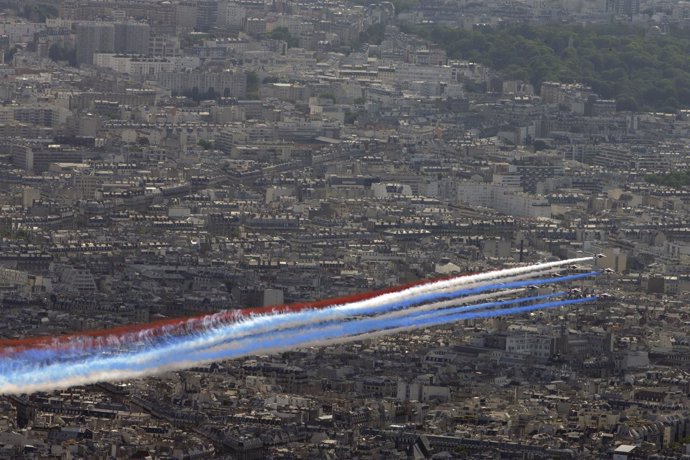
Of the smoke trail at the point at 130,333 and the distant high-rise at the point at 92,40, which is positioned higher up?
the smoke trail at the point at 130,333

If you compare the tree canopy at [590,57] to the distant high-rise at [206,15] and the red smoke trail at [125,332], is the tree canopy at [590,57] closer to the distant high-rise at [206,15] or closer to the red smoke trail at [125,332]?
the distant high-rise at [206,15]

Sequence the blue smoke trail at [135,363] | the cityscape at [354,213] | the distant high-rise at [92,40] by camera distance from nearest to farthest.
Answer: the blue smoke trail at [135,363]
the cityscape at [354,213]
the distant high-rise at [92,40]

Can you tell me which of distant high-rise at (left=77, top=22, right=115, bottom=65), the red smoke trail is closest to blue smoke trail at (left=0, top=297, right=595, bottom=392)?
the red smoke trail

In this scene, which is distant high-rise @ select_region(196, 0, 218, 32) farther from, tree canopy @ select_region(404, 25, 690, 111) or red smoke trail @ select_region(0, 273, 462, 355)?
red smoke trail @ select_region(0, 273, 462, 355)

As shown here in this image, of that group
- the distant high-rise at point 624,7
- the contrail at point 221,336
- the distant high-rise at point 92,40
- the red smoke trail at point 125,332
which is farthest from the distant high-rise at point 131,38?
the red smoke trail at point 125,332

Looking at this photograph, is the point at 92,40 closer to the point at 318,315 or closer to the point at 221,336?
the point at 318,315

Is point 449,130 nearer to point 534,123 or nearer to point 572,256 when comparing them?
point 534,123

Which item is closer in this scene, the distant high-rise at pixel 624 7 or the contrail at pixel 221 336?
the contrail at pixel 221 336
